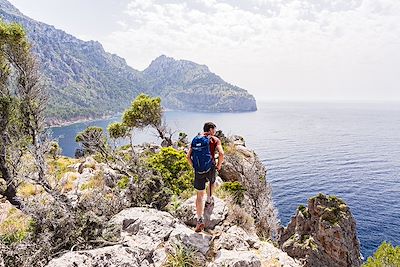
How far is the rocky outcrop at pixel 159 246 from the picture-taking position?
255 inches

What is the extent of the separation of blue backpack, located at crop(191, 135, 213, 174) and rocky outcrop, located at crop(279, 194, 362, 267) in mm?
27932

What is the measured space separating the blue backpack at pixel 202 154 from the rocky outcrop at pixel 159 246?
6.03 feet

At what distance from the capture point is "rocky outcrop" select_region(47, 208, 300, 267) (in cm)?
647

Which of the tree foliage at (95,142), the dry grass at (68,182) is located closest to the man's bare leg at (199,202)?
the dry grass at (68,182)

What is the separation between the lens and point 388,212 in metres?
49.6

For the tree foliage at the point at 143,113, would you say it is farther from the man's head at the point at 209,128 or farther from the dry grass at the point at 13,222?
the man's head at the point at 209,128

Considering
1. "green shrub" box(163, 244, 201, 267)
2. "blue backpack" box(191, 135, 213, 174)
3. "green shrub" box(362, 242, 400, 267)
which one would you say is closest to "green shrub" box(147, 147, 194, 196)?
"blue backpack" box(191, 135, 213, 174)

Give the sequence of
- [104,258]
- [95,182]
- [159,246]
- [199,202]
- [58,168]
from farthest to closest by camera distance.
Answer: [58,168], [95,182], [199,202], [159,246], [104,258]

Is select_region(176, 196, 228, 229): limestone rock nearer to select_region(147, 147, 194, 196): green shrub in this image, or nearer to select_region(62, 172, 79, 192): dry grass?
select_region(147, 147, 194, 196): green shrub

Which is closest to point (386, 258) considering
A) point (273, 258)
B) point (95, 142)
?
point (273, 258)

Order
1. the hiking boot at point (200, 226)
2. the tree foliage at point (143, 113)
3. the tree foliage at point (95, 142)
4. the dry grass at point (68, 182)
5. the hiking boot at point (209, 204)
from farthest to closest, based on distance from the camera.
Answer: the tree foliage at point (143, 113) < the tree foliage at point (95, 142) < the dry grass at point (68, 182) < the hiking boot at point (209, 204) < the hiking boot at point (200, 226)

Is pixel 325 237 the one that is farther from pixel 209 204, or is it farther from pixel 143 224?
pixel 143 224

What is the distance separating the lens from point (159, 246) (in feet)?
25.7

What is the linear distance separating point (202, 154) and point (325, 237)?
1155 inches
